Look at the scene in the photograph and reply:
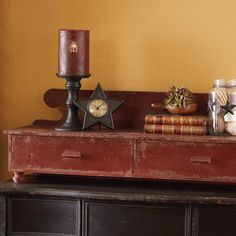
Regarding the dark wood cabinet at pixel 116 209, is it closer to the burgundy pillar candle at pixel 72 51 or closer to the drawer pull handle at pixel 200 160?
the drawer pull handle at pixel 200 160

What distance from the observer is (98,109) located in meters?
1.66

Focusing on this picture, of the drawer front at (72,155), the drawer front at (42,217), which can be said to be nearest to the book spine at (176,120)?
the drawer front at (72,155)

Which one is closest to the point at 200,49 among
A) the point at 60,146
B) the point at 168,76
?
the point at 168,76

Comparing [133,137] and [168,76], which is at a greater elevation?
[168,76]

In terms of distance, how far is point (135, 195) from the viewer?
1.52 meters

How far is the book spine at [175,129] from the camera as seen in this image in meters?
1.58

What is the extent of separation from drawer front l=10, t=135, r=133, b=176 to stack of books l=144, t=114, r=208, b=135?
4.1 inches

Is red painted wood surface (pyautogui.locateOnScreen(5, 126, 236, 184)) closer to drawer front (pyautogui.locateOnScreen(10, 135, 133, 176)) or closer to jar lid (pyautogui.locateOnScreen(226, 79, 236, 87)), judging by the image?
drawer front (pyautogui.locateOnScreen(10, 135, 133, 176))

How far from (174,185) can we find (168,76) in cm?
42

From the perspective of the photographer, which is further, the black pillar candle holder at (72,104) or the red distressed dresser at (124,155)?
the black pillar candle holder at (72,104)

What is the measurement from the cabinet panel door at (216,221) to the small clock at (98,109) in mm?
420

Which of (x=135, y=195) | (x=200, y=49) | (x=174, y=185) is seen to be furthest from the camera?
→ (x=200, y=49)

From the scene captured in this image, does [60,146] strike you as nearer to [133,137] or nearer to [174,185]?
[133,137]

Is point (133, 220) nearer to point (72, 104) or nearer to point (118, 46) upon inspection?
point (72, 104)
